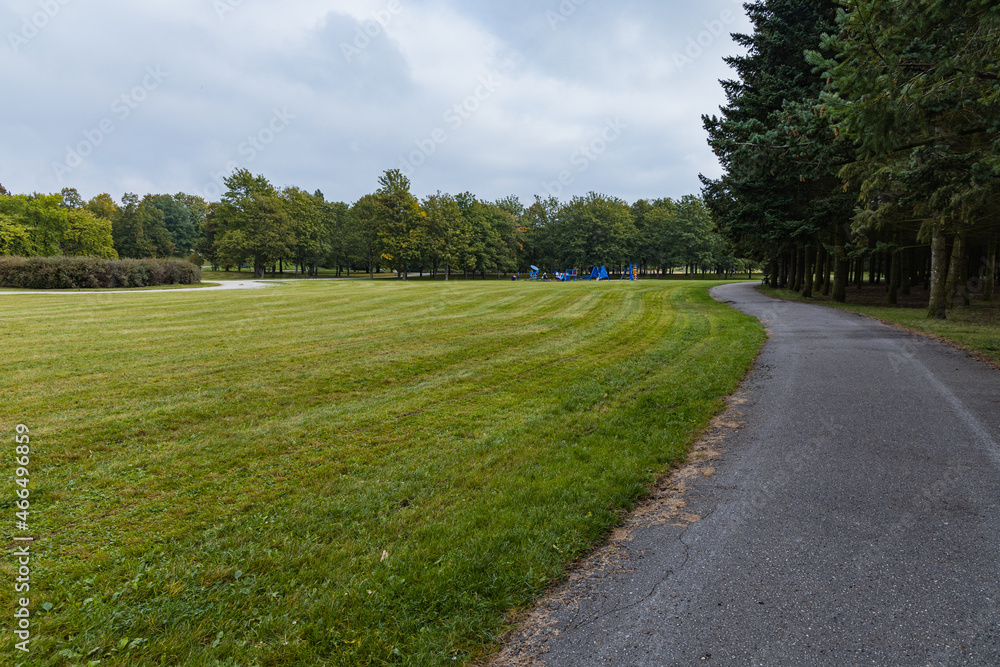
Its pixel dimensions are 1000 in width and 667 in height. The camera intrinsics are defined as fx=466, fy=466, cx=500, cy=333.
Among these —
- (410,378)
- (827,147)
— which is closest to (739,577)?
(410,378)

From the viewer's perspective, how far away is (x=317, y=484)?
3.92 metres

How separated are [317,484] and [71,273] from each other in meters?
31.7

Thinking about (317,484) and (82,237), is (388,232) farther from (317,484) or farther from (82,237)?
(317,484)

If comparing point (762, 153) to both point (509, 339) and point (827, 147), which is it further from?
point (509, 339)

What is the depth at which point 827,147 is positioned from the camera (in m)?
7.83

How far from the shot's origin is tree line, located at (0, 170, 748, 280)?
51875 millimetres

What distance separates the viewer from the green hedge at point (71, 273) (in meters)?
25.5

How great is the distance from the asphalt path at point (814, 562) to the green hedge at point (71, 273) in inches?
1338

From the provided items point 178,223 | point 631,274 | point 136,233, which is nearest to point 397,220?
point 631,274

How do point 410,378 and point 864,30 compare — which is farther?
point 410,378

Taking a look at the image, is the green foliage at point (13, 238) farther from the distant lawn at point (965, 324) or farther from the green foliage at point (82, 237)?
the distant lawn at point (965, 324)

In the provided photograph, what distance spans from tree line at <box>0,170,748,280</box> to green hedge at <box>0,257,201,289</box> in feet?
72.5

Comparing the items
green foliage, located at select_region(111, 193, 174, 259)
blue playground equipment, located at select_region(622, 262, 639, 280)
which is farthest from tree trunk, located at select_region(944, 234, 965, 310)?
green foliage, located at select_region(111, 193, 174, 259)

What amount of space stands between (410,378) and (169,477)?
3831mm
